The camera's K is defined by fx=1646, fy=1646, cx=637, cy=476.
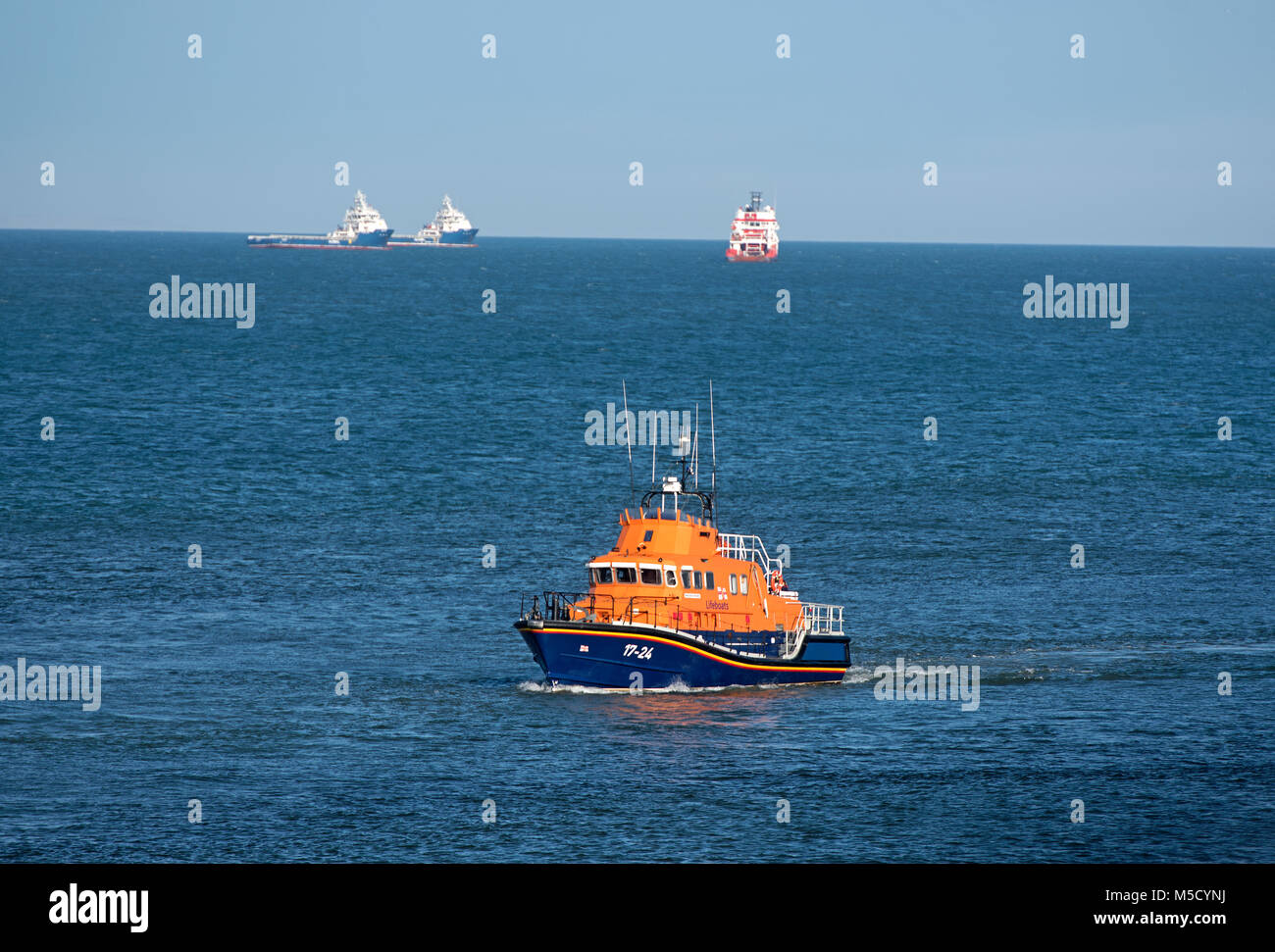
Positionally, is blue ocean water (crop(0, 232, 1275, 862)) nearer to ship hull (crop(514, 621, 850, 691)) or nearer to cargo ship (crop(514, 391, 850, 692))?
ship hull (crop(514, 621, 850, 691))

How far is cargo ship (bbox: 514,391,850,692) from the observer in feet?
136

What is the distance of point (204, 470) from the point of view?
80625 millimetres

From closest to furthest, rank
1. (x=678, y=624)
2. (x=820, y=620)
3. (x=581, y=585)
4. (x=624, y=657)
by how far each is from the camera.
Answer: (x=624, y=657)
(x=678, y=624)
(x=820, y=620)
(x=581, y=585)

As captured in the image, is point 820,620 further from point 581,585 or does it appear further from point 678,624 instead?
point 581,585

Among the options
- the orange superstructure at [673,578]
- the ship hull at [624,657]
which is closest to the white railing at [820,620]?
the orange superstructure at [673,578]

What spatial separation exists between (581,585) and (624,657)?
1294 centimetres

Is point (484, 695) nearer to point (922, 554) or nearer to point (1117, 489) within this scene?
point (922, 554)

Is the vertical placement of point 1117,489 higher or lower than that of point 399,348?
lower

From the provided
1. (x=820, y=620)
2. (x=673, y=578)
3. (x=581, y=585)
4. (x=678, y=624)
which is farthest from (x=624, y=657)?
(x=581, y=585)

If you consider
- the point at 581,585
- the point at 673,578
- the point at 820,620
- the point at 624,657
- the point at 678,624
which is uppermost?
the point at 673,578

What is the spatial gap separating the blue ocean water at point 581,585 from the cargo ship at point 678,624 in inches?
35.1

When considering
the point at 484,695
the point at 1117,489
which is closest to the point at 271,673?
the point at 484,695

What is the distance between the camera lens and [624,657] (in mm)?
41438
